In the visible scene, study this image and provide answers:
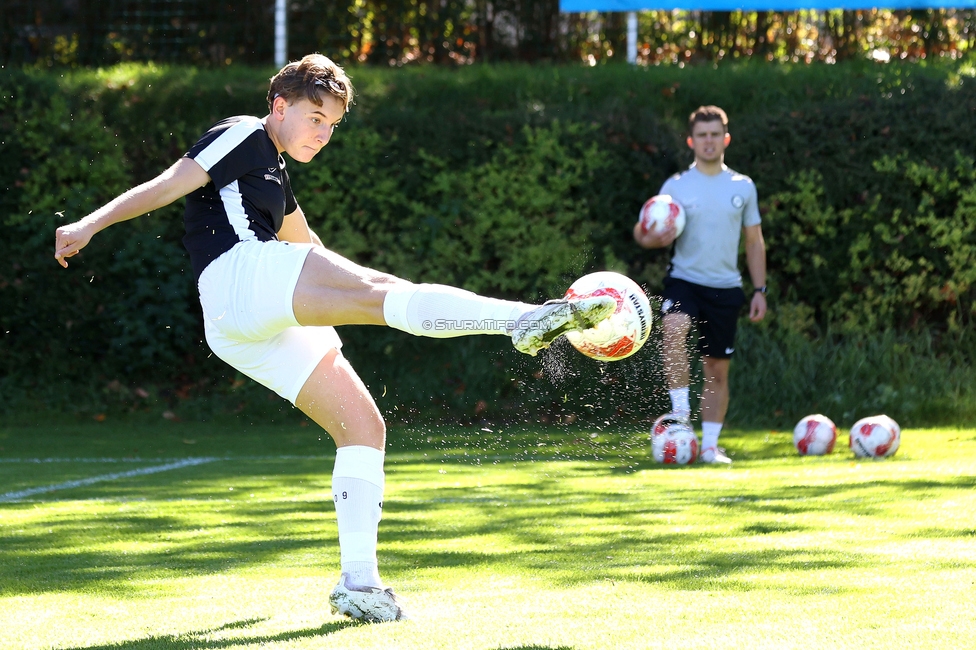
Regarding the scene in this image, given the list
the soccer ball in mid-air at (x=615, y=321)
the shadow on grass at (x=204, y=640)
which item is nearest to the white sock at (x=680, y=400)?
the soccer ball in mid-air at (x=615, y=321)

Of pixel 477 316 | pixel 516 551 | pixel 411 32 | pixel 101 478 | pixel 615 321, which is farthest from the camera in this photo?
pixel 411 32

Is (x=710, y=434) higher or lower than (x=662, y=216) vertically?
lower

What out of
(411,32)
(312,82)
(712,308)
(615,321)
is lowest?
(712,308)

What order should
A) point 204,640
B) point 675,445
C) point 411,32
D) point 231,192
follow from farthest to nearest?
point 411,32, point 675,445, point 231,192, point 204,640

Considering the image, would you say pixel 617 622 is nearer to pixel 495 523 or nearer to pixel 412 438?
pixel 495 523

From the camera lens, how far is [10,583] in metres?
4.42

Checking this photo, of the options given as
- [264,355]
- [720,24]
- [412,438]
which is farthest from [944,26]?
[264,355]

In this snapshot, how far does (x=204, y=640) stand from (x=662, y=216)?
509 centimetres

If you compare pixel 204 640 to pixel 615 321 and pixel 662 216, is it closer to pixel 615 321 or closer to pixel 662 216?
pixel 615 321

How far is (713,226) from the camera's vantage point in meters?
8.00

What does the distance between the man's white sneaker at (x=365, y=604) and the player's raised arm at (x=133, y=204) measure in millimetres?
1363

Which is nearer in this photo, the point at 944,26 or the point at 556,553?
the point at 556,553

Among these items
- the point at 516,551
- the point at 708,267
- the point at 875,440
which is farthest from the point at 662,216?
the point at 516,551

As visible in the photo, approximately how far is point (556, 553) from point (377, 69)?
7.59m
